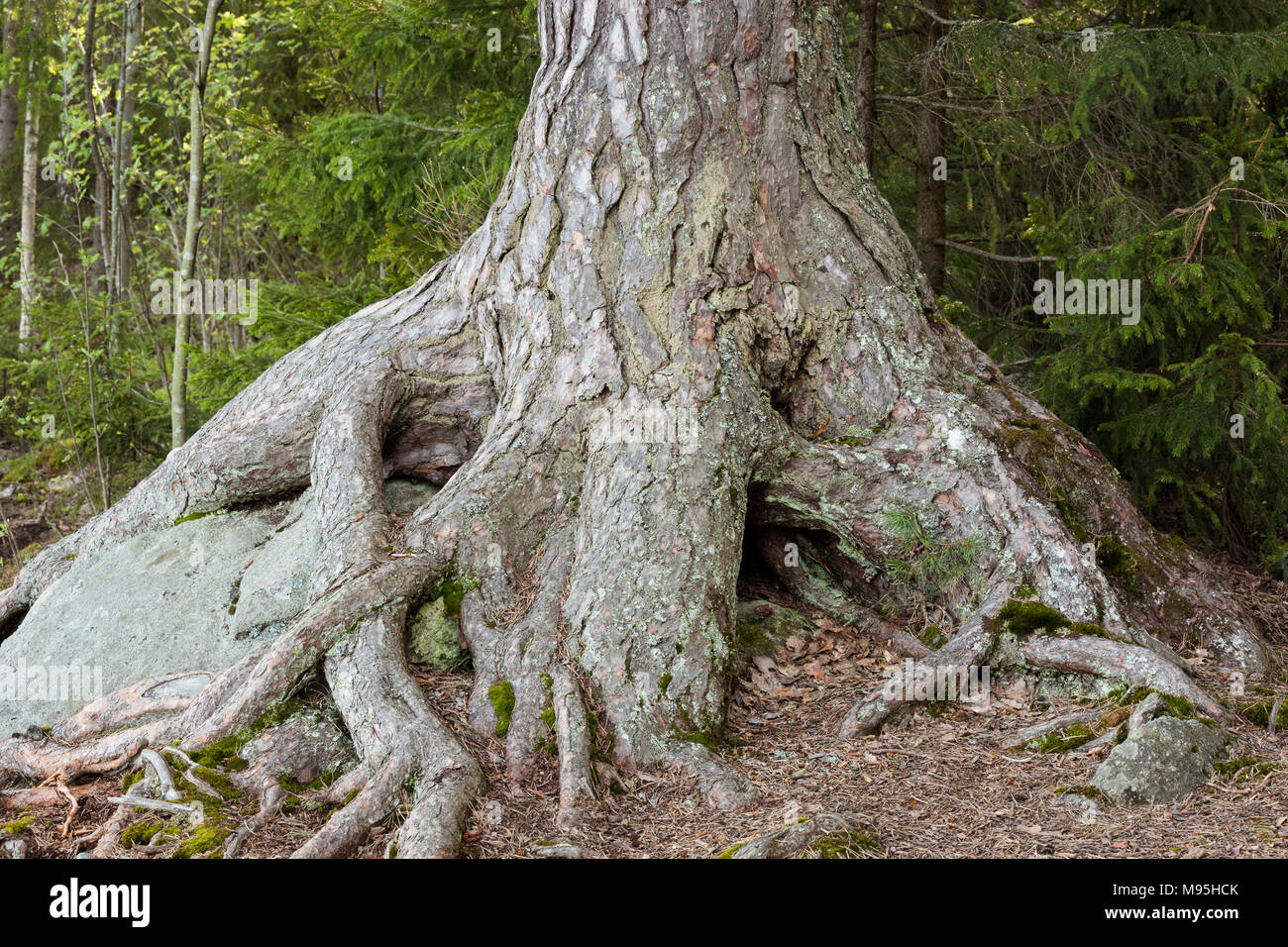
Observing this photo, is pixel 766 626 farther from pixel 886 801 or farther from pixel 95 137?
pixel 95 137

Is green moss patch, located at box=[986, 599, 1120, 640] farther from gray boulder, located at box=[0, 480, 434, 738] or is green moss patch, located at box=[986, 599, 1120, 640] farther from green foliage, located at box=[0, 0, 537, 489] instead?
green foliage, located at box=[0, 0, 537, 489]

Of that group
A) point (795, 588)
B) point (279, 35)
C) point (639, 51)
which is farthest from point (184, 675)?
point (279, 35)

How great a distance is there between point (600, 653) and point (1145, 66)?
5866 mm

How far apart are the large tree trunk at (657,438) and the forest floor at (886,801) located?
0.68 feet

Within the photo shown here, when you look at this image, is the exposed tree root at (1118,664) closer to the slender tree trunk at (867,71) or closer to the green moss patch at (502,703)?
the green moss patch at (502,703)

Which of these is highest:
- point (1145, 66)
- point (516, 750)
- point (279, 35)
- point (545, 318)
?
point (279, 35)

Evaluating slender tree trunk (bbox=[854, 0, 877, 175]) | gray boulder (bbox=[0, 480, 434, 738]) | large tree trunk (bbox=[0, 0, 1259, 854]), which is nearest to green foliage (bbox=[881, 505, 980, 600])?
large tree trunk (bbox=[0, 0, 1259, 854])

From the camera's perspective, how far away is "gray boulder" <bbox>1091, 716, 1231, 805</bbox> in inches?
146

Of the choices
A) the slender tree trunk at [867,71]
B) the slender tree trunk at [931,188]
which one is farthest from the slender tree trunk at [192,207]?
the slender tree trunk at [931,188]

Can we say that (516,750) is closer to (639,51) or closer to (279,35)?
(639,51)

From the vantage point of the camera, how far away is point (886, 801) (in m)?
3.86

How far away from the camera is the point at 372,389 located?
5.61m

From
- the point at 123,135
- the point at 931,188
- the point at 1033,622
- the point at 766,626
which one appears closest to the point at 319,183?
the point at 123,135

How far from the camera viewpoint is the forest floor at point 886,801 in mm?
3484
